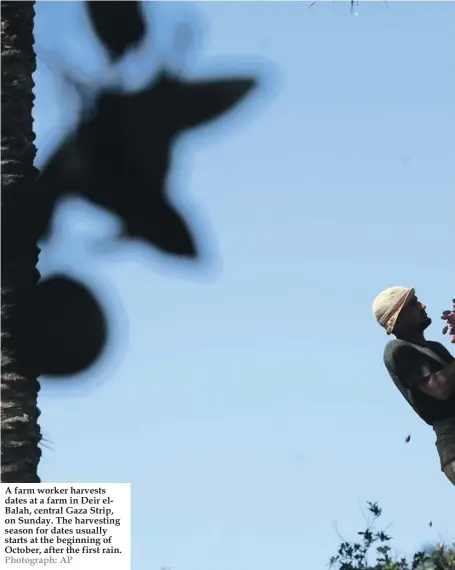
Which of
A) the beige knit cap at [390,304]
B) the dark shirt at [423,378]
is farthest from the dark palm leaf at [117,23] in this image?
the dark shirt at [423,378]

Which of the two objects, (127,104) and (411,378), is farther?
(127,104)

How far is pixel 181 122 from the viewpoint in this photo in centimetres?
1054

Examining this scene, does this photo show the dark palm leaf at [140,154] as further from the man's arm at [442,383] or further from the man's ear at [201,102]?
the man's arm at [442,383]

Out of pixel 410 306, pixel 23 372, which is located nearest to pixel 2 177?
pixel 23 372

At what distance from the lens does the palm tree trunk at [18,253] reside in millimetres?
9577

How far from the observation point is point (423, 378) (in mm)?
8180

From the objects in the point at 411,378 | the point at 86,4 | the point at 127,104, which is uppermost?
the point at 86,4

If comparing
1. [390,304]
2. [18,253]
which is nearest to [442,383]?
[390,304]

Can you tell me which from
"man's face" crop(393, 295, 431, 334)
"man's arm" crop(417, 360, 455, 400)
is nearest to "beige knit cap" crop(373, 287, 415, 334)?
"man's face" crop(393, 295, 431, 334)

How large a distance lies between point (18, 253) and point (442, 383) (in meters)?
3.49

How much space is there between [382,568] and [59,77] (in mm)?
4563

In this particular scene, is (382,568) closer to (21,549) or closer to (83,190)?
(21,549)

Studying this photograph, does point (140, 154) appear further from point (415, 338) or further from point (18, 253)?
point (415, 338)

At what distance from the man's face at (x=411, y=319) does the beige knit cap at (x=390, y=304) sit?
0.10ft
